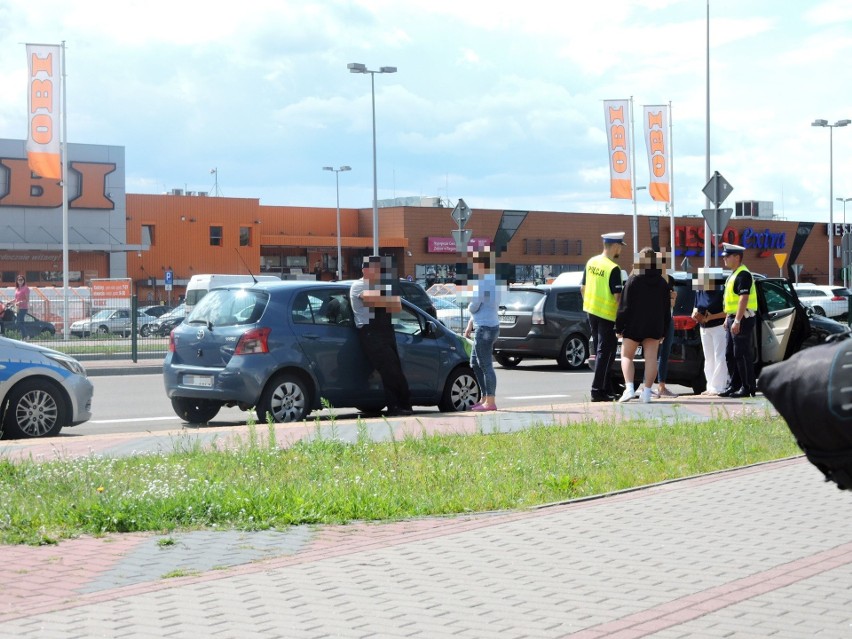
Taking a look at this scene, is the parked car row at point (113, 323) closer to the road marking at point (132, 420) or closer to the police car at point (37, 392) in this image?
the road marking at point (132, 420)

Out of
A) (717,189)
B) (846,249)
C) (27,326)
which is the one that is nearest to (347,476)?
(717,189)

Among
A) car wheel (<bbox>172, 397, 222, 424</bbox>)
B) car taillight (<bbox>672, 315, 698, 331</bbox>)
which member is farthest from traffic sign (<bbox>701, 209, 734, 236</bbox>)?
car wheel (<bbox>172, 397, 222, 424</bbox>)

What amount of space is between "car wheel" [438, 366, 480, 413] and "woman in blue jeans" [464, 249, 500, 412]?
2.06 feet

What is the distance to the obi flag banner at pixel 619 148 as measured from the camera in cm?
4766

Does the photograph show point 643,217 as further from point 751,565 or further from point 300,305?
point 751,565

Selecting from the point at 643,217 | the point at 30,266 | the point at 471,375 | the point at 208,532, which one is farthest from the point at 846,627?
the point at 643,217

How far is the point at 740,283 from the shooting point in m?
14.5

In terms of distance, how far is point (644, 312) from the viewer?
14188 millimetres

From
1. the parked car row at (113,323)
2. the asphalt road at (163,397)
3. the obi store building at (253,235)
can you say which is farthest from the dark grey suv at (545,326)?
the obi store building at (253,235)

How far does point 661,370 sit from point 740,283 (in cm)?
182

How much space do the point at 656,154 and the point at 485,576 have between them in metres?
45.2

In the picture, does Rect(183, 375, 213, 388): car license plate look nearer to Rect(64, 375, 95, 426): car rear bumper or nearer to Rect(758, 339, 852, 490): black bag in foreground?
Rect(64, 375, 95, 426): car rear bumper

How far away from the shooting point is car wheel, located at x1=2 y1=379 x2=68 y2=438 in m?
12.1

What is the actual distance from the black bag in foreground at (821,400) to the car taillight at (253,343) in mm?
9761
